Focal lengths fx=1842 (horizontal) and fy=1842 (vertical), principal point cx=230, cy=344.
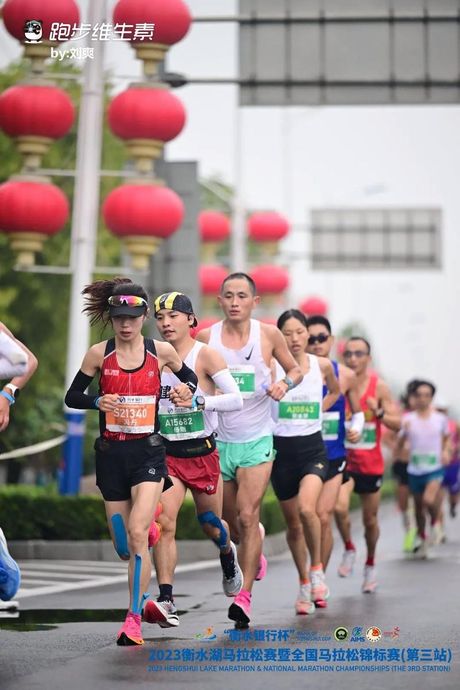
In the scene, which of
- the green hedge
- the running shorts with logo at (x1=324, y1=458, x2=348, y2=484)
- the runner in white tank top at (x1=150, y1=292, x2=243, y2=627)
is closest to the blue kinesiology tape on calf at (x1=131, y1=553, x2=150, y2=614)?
the runner in white tank top at (x1=150, y1=292, x2=243, y2=627)

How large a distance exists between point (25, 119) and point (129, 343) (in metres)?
9.44

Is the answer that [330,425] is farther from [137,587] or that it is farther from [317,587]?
[137,587]

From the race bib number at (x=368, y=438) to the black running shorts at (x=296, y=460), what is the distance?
9.30 feet

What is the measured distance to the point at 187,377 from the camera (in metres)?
9.98

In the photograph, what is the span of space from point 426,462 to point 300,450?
725cm

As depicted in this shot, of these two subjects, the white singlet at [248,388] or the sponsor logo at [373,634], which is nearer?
the sponsor logo at [373,634]

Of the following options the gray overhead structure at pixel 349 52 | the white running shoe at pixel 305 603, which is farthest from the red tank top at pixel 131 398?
the gray overhead structure at pixel 349 52

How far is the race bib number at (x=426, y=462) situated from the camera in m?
19.3

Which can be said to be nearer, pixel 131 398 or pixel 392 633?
pixel 131 398

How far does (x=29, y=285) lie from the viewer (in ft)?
120

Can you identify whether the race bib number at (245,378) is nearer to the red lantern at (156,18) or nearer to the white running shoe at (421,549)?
the white running shoe at (421,549)

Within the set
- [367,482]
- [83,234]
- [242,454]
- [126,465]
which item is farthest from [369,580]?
[83,234]

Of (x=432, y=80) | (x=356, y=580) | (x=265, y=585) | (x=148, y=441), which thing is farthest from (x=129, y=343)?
(x=432, y=80)

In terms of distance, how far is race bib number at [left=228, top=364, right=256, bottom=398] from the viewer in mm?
11141
